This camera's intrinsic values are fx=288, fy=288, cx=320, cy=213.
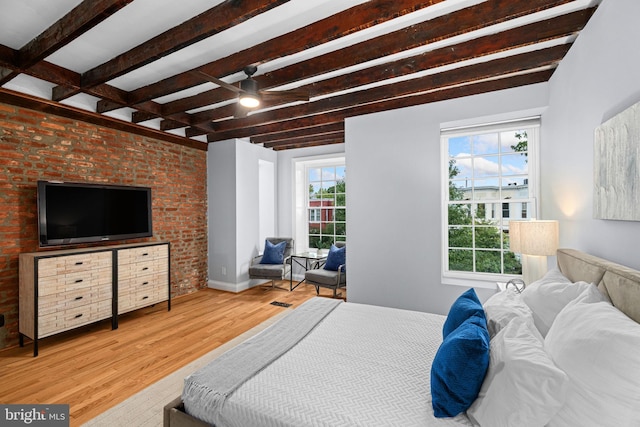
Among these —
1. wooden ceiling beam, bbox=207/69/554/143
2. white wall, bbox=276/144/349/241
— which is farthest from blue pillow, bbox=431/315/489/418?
white wall, bbox=276/144/349/241

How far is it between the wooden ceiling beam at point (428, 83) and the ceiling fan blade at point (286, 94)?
2.93 ft

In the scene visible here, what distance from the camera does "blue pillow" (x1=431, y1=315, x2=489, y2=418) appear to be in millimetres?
1140

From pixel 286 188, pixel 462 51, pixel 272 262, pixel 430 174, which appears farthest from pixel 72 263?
pixel 462 51

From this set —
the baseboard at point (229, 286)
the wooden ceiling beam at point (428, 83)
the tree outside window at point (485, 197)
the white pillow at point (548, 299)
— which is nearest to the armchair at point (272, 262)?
the baseboard at point (229, 286)

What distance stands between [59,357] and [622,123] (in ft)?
15.2

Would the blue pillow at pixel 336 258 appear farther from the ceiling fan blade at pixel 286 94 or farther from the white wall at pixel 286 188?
the ceiling fan blade at pixel 286 94

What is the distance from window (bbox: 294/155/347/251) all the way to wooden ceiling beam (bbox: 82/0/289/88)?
3448 millimetres

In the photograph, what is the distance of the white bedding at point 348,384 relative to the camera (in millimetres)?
1188

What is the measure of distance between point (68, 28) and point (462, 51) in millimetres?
3025

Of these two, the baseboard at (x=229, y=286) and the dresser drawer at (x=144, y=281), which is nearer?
the dresser drawer at (x=144, y=281)

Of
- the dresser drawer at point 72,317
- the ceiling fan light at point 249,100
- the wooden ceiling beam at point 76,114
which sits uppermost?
the wooden ceiling beam at point 76,114

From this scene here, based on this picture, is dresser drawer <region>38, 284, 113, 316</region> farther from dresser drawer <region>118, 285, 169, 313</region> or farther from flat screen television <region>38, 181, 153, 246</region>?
flat screen television <region>38, 181, 153, 246</region>

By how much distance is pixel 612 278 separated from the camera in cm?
134

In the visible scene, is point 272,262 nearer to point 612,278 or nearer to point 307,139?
point 307,139
